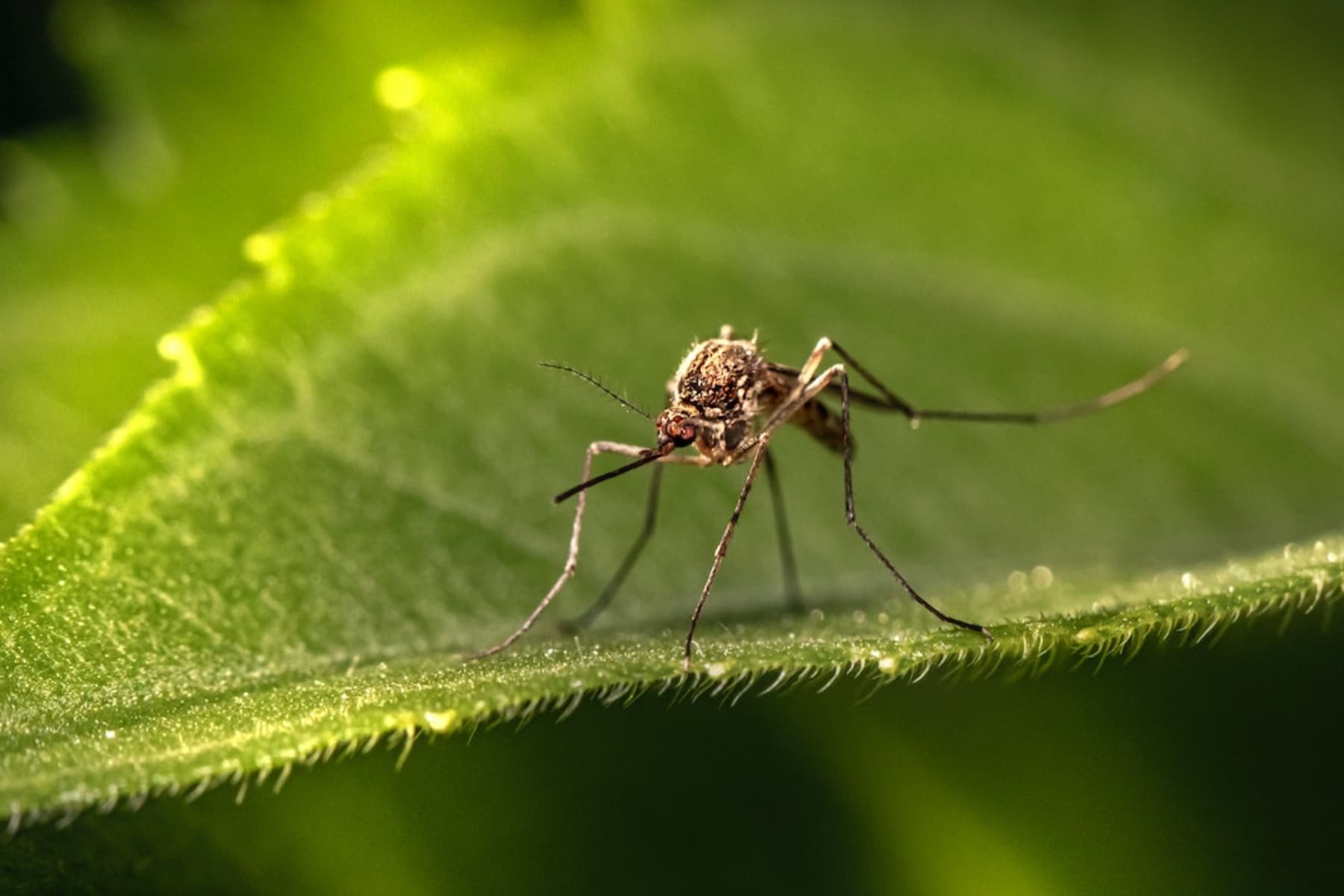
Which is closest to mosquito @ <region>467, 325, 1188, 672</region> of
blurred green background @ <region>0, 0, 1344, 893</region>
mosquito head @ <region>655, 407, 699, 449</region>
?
mosquito head @ <region>655, 407, 699, 449</region>

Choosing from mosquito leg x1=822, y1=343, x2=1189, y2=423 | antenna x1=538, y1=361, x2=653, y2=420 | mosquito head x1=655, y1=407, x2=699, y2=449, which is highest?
mosquito leg x1=822, y1=343, x2=1189, y2=423

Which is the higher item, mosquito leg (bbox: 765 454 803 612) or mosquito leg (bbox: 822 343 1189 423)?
mosquito leg (bbox: 822 343 1189 423)

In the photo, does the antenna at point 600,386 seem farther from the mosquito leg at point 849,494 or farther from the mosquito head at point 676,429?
the mosquito leg at point 849,494

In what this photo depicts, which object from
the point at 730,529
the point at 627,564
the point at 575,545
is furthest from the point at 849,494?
the point at 575,545

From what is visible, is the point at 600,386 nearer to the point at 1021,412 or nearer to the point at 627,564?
the point at 627,564

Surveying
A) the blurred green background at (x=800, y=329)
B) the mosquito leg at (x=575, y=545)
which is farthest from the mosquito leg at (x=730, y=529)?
the blurred green background at (x=800, y=329)

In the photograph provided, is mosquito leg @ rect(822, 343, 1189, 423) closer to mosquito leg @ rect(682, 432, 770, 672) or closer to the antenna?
mosquito leg @ rect(682, 432, 770, 672)

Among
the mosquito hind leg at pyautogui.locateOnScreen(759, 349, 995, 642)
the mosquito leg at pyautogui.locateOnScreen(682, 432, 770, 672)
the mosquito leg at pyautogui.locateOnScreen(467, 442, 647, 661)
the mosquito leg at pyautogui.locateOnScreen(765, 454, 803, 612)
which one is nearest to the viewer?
the mosquito leg at pyautogui.locateOnScreen(467, 442, 647, 661)

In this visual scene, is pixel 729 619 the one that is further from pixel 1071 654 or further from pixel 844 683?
pixel 1071 654
